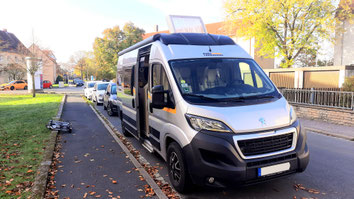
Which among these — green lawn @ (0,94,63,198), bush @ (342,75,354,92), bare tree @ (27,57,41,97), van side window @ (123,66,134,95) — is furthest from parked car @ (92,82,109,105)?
bush @ (342,75,354,92)

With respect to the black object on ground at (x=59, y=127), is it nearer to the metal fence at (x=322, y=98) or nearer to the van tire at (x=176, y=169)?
the van tire at (x=176, y=169)

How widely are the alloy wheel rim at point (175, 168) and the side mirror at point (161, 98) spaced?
80cm

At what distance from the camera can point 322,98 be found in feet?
36.2

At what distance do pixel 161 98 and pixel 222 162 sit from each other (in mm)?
1400

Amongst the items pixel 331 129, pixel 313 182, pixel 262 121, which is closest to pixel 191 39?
pixel 262 121

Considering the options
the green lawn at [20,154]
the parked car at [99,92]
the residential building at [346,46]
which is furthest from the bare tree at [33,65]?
the residential building at [346,46]

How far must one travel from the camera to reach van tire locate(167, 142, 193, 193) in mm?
3693

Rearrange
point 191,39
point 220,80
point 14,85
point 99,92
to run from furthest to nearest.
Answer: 1. point 14,85
2. point 99,92
3. point 191,39
4. point 220,80

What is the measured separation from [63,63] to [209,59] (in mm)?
97875

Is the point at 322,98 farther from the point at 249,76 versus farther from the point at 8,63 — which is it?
the point at 8,63

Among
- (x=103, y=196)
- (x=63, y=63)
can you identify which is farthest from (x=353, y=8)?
(x=63, y=63)

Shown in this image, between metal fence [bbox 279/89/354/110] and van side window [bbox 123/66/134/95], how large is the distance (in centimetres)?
845

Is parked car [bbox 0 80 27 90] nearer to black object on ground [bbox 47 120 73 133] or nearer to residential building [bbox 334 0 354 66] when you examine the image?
black object on ground [bbox 47 120 73 133]

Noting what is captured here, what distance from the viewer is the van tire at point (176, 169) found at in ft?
12.1
